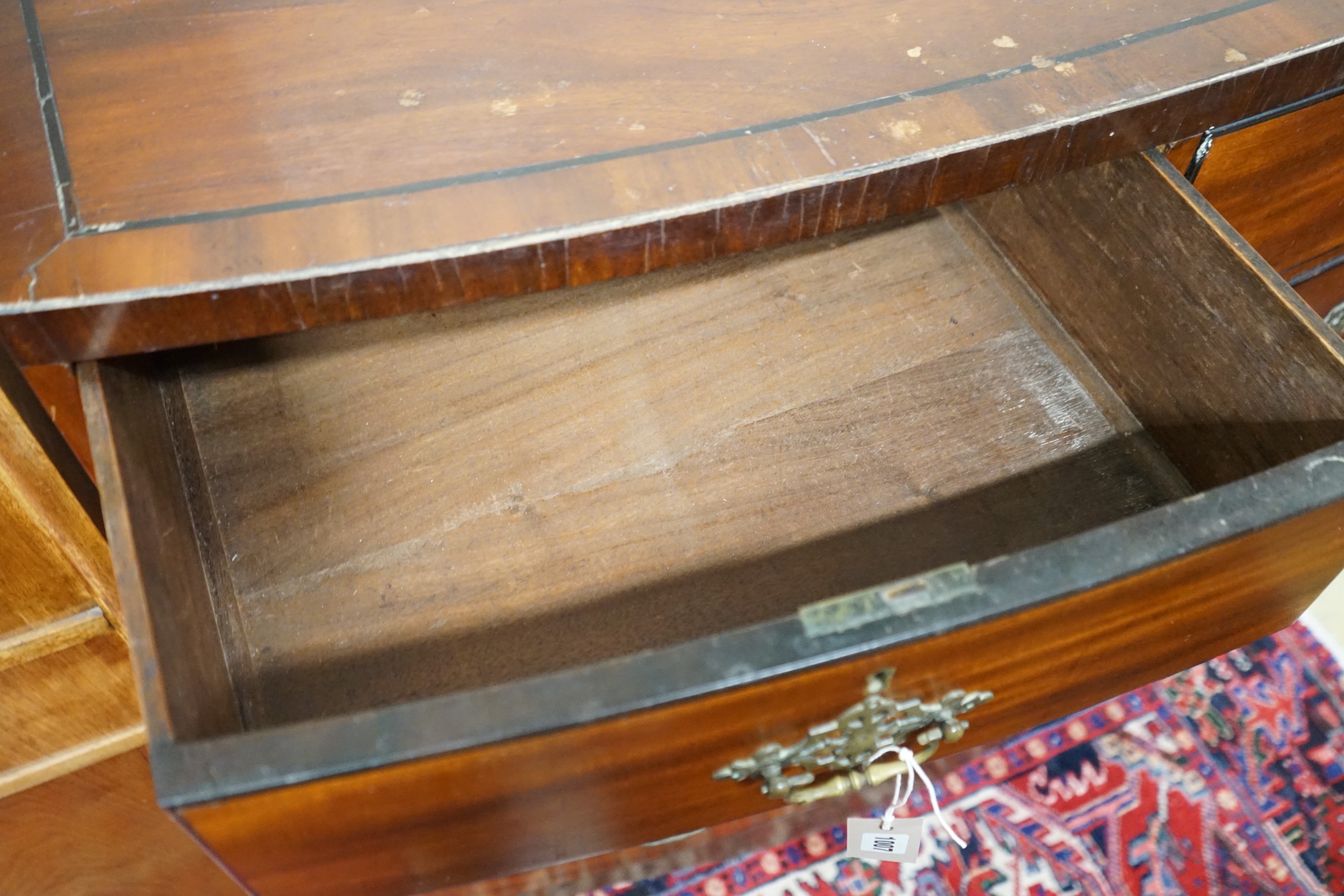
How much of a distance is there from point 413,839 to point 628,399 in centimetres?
31

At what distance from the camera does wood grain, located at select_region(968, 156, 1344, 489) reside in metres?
0.59

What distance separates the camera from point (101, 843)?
0.81 metres

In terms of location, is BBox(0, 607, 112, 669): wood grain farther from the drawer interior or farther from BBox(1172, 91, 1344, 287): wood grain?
BBox(1172, 91, 1344, 287): wood grain

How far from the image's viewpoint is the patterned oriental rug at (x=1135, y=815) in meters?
0.81

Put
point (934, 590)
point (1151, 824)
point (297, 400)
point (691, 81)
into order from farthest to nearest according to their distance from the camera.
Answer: point (1151, 824)
point (297, 400)
point (691, 81)
point (934, 590)

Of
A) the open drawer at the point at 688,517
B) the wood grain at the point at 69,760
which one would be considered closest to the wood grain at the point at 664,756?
the open drawer at the point at 688,517

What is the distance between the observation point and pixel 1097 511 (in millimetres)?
664

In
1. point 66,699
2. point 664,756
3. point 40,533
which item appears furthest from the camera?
point 66,699

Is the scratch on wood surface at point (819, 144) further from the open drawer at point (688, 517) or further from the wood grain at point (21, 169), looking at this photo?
the wood grain at point (21, 169)

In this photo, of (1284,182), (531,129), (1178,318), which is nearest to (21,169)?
(531,129)

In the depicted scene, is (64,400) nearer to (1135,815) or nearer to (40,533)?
(40,533)

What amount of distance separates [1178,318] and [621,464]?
342 mm

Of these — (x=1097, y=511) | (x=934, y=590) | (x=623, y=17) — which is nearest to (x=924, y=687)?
(x=934, y=590)

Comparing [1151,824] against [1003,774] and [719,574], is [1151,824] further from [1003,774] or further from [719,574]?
[719,574]
